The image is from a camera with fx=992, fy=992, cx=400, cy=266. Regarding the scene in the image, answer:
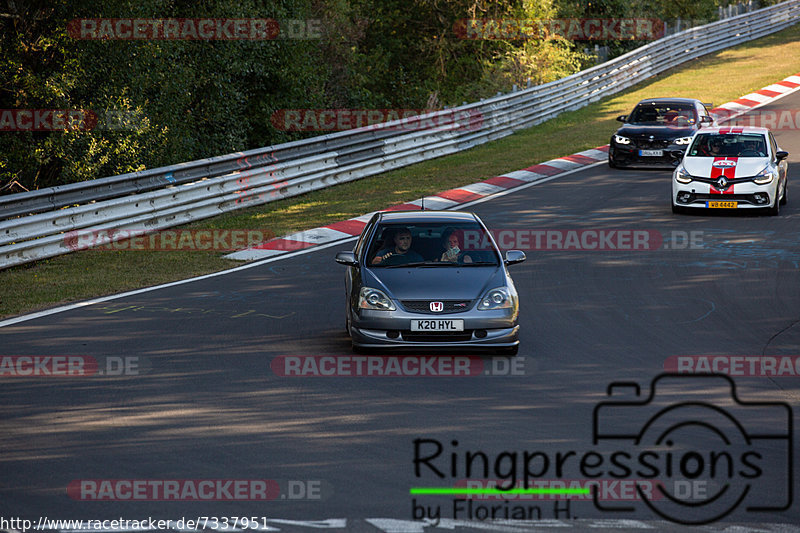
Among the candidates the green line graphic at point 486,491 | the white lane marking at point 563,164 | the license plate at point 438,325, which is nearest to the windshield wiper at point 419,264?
the license plate at point 438,325

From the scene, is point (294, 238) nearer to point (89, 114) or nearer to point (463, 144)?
point (89, 114)

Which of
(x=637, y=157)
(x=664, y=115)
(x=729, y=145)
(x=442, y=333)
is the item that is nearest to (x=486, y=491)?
(x=442, y=333)

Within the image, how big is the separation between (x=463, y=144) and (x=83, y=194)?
12966 mm

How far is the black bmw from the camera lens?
23031 millimetres

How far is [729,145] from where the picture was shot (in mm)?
18922

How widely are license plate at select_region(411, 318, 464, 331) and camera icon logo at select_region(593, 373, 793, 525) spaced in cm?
170

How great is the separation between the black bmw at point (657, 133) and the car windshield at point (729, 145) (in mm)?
3553

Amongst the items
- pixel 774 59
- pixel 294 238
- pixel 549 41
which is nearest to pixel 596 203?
pixel 294 238

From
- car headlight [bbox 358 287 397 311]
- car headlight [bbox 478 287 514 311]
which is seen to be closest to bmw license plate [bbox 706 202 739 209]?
car headlight [bbox 478 287 514 311]

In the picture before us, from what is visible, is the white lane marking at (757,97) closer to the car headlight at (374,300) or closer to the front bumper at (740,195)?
the front bumper at (740,195)

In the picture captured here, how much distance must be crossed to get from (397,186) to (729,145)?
724 centimetres

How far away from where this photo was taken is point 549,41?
39562 mm

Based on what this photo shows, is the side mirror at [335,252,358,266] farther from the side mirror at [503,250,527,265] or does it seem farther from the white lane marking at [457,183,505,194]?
the white lane marking at [457,183,505,194]

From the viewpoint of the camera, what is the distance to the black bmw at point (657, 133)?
23031 mm
